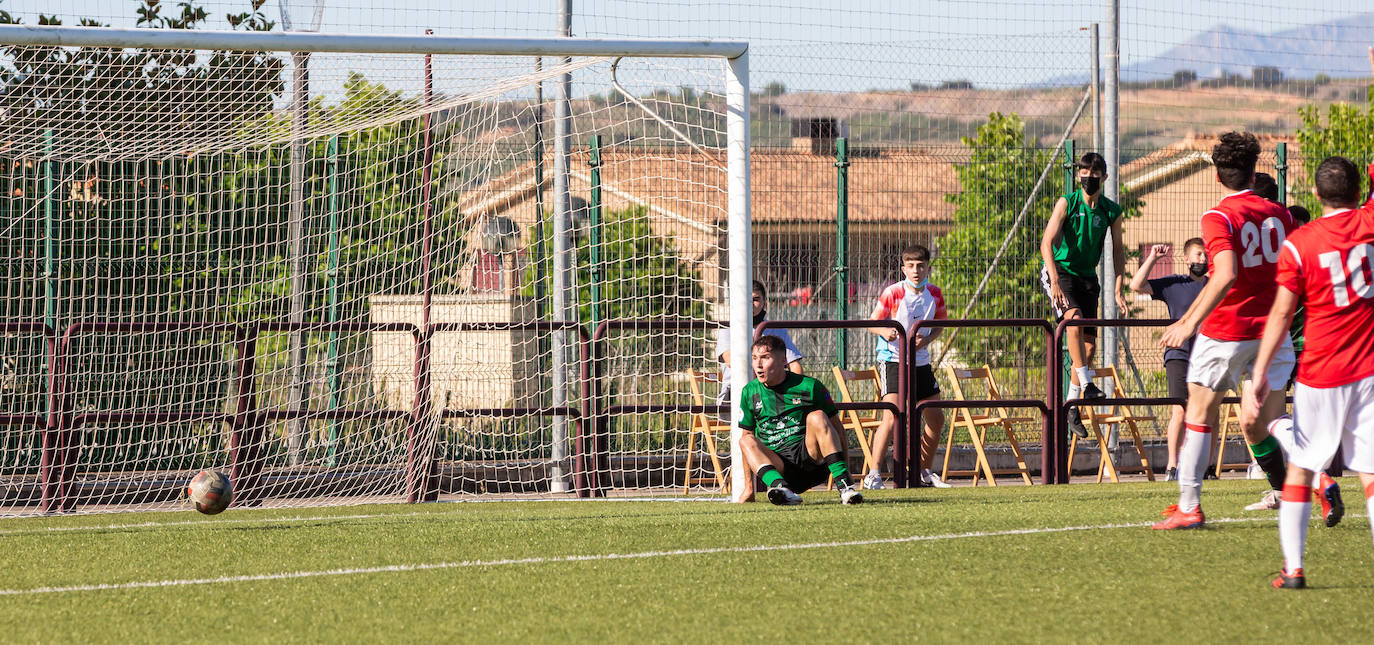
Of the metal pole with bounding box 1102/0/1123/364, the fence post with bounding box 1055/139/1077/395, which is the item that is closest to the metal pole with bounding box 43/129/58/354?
the fence post with bounding box 1055/139/1077/395

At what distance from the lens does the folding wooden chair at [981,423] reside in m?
10.8

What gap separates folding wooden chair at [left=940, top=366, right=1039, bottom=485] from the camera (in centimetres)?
1077

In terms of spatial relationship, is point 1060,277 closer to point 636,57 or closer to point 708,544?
point 636,57

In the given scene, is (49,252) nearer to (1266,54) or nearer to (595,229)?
(595,229)

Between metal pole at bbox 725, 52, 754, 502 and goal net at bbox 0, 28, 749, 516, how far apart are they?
42mm

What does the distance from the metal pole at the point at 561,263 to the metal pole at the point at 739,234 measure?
188cm

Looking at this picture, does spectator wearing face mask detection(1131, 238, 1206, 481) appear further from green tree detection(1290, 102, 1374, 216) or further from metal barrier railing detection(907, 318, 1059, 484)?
green tree detection(1290, 102, 1374, 216)

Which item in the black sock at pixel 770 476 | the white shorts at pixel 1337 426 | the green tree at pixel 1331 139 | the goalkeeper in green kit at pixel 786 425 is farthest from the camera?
the green tree at pixel 1331 139

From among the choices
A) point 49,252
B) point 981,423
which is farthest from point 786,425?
point 49,252

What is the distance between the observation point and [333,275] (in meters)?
11.1

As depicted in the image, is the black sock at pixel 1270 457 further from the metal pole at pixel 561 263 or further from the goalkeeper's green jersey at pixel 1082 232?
the metal pole at pixel 561 263

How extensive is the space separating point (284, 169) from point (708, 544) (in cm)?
634

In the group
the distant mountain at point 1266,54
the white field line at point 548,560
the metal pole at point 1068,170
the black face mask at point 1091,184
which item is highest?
the distant mountain at point 1266,54

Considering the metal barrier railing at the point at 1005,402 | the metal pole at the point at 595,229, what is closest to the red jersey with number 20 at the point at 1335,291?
the metal barrier railing at the point at 1005,402
